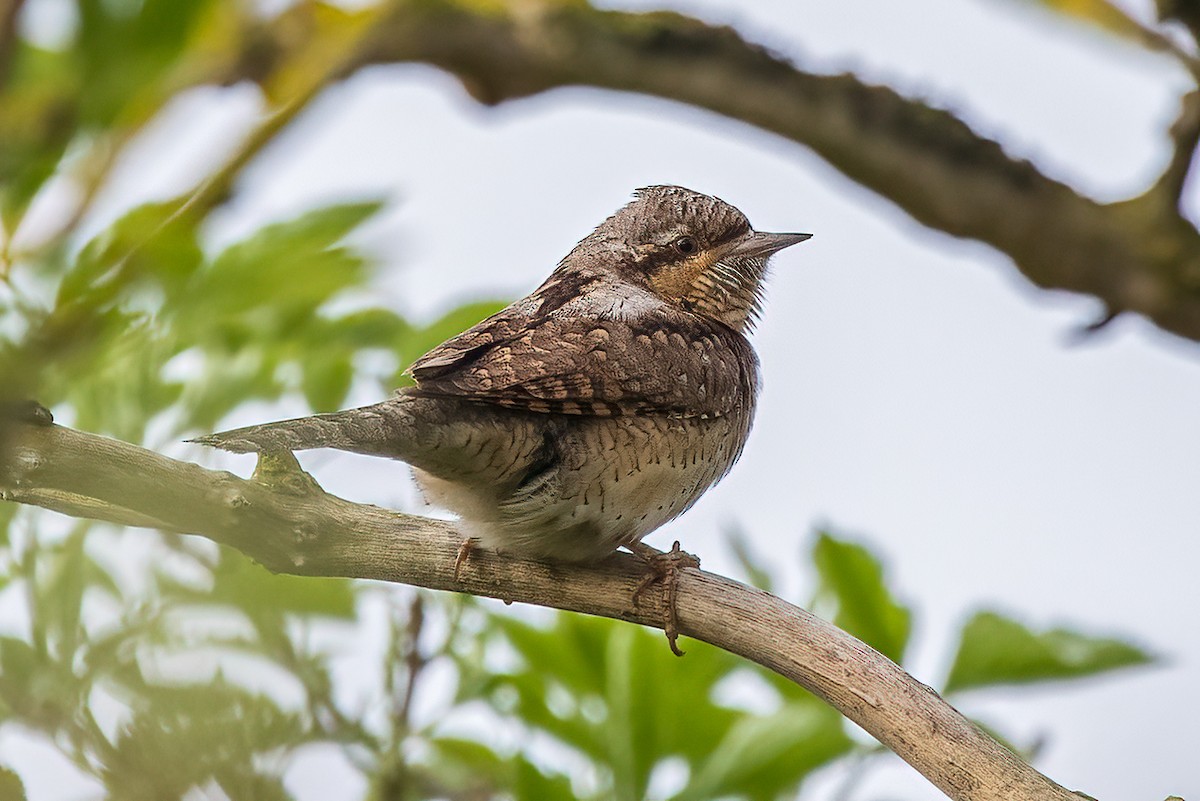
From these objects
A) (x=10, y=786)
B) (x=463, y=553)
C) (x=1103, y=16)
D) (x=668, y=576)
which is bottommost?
(x=10, y=786)

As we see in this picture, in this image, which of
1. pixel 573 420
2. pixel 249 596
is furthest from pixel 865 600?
pixel 249 596

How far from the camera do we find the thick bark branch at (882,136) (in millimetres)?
4258

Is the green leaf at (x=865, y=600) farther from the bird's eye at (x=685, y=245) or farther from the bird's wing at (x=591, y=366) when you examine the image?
the bird's eye at (x=685, y=245)

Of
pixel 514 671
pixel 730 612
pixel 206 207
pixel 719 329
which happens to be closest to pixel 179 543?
pixel 206 207

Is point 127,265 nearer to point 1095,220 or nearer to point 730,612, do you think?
point 730,612

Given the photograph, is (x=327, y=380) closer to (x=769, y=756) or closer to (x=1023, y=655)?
(x=769, y=756)

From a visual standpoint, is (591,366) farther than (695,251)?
No

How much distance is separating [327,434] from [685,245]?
1.68 meters

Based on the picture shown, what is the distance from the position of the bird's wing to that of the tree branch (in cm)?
30

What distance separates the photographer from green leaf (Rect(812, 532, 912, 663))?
102 inches

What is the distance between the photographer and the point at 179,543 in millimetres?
1395

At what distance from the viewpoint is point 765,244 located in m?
3.40

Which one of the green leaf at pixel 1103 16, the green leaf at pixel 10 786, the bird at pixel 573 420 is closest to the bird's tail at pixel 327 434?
the bird at pixel 573 420

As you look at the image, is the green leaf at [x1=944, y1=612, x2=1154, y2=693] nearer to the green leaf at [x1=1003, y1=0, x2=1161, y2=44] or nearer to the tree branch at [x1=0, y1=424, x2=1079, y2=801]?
the tree branch at [x1=0, y1=424, x2=1079, y2=801]
